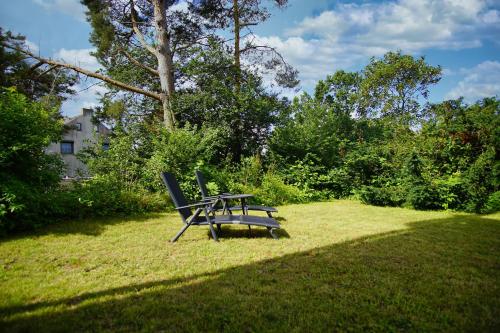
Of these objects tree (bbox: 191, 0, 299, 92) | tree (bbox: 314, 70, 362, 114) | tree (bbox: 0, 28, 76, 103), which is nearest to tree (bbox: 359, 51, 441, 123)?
tree (bbox: 314, 70, 362, 114)

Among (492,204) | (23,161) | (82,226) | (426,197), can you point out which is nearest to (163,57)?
(23,161)

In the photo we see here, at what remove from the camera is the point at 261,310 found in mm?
2725

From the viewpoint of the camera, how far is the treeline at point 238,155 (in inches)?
230

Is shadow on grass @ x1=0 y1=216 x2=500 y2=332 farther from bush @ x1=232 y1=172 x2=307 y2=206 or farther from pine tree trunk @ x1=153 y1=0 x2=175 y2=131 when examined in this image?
pine tree trunk @ x1=153 y1=0 x2=175 y2=131

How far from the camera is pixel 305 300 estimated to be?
2.93 m

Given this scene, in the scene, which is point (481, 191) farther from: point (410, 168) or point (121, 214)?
point (121, 214)

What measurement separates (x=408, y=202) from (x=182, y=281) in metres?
7.91

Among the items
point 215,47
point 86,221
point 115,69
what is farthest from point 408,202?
point 115,69

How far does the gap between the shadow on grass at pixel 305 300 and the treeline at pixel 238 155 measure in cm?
344

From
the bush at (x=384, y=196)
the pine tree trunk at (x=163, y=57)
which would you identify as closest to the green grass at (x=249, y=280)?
the bush at (x=384, y=196)

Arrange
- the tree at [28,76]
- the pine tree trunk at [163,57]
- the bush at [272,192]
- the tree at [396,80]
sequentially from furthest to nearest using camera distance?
the tree at [396,80], the pine tree trunk at [163,57], the tree at [28,76], the bush at [272,192]

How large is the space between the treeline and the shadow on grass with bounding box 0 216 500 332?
3.44 meters

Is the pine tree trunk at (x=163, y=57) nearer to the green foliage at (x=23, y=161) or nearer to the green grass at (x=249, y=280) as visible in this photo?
the green foliage at (x=23, y=161)

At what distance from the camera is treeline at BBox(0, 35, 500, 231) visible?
5832 millimetres
